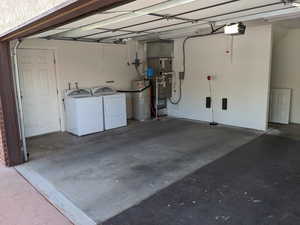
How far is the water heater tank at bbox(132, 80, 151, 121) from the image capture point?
678 centimetres

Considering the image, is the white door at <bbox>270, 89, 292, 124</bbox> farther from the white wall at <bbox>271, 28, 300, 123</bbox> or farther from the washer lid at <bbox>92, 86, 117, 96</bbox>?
the washer lid at <bbox>92, 86, 117, 96</bbox>

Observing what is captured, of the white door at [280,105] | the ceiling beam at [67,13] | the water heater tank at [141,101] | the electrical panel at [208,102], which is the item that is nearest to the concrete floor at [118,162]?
the electrical panel at [208,102]

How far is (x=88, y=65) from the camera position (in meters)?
6.04

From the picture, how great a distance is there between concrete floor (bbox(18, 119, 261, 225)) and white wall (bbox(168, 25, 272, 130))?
0.51 meters

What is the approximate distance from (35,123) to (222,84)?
4626 mm

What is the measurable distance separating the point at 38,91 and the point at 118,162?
2.80 m

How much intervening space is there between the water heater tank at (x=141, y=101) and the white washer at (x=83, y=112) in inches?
55.3

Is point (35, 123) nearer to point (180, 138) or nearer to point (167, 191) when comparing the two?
point (180, 138)

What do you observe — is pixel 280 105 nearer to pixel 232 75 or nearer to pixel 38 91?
pixel 232 75

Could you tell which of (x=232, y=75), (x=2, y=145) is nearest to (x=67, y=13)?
(x=2, y=145)

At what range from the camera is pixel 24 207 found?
8.76 feet

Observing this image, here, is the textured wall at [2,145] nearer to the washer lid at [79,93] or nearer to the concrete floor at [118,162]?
the concrete floor at [118,162]

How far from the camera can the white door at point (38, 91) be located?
5.14 metres

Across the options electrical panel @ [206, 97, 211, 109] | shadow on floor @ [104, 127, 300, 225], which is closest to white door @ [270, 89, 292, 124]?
electrical panel @ [206, 97, 211, 109]
